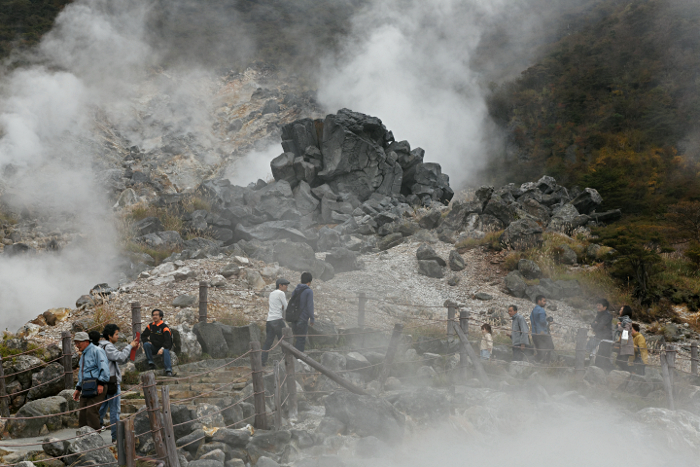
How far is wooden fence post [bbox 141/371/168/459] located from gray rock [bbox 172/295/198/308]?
578cm

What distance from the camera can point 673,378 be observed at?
20.7 ft

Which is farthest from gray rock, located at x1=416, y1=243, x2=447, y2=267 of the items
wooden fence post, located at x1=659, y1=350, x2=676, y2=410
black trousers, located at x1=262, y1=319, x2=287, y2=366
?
black trousers, located at x1=262, y1=319, x2=287, y2=366

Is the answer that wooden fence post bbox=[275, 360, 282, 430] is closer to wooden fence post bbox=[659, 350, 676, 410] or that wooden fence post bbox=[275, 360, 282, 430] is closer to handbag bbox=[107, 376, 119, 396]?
handbag bbox=[107, 376, 119, 396]

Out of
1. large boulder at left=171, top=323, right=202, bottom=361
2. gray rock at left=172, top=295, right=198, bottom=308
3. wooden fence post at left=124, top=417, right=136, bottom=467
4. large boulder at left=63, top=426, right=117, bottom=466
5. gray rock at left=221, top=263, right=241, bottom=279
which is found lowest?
large boulder at left=63, top=426, right=117, bottom=466

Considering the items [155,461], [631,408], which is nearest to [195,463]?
[155,461]

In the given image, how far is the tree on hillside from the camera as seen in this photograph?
50.8 feet

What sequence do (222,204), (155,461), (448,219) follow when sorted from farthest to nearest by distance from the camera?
1. (222,204)
2. (448,219)
3. (155,461)

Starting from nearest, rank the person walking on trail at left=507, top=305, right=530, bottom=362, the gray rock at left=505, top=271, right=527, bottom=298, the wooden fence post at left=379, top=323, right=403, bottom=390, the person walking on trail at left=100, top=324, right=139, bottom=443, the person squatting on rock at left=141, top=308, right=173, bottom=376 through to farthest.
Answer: the person walking on trail at left=100, top=324, right=139, bottom=443, the wooden fence post at left=379, top=323, right=403, bottom=390, the person squatting on rock at left=141, top=308, right=173, bottom=376, the person walking on trail at left=507, top=305, right=530, bottom=362, the gray rock at left=505, top=271, right=527, bottom=298

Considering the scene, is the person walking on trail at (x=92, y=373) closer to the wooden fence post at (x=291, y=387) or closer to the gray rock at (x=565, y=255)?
the wooden fence post at (x=291, y=387)

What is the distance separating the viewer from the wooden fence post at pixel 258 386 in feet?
14.7

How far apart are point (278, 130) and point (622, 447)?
87.8 ft

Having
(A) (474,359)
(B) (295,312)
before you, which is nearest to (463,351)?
Result: (A) (474,359)

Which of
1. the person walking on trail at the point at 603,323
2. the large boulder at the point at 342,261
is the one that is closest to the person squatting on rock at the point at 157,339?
the person walking on trail at the point at 603,323

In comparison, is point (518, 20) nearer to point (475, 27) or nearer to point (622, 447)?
point (475, 27)
